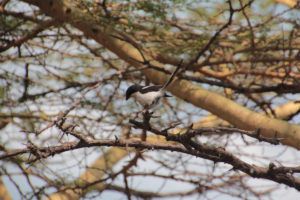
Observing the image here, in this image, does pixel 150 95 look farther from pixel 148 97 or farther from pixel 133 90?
pixel 133 90

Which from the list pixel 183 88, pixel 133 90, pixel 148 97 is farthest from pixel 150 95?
pixel 183 88

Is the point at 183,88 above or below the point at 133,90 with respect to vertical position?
above

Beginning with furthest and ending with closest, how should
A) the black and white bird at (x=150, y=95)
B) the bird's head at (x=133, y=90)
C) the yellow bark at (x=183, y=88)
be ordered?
the yellow bark at (x=183, y=88)
the bird's head at (x=133, y=90)
the black and white bird at (x=150, y=95)

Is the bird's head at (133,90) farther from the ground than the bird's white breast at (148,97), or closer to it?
farther from the ground

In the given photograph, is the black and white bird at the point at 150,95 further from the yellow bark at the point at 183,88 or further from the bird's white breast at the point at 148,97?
the yellow bark at the point at 183,88

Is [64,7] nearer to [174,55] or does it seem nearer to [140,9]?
[140,9]

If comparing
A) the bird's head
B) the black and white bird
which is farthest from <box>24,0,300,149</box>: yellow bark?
the black and white bird

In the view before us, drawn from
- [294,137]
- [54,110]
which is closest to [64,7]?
[54,110]

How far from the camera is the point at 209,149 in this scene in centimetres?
211

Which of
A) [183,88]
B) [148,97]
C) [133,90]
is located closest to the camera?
[148,97]

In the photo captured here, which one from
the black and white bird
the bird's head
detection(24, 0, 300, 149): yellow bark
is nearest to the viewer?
the black and white bird

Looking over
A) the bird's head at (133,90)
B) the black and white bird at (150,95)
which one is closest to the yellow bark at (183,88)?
the bird's head at (133,90)

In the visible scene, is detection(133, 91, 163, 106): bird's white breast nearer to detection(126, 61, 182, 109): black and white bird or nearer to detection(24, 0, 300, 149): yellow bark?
detection(126, 61, 182, 109): black and white bird

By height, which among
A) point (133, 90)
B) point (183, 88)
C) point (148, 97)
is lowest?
point (148, 97)
